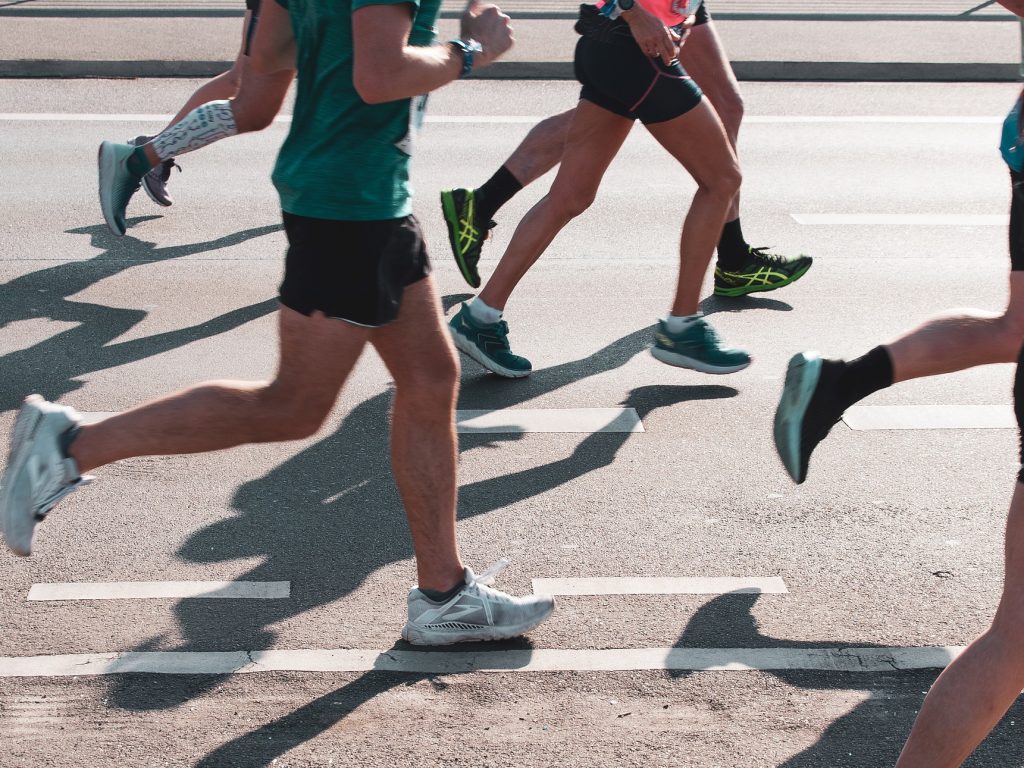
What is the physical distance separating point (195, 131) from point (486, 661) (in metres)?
3.80

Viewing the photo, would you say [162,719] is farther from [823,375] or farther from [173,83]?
[173,83]

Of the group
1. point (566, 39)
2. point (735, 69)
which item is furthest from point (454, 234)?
point (566, 39)

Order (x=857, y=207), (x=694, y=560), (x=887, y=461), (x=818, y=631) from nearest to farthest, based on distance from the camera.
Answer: (x=818, y=631)
(x=694, y=560)
(x=887, y=461)
(x=857, y=207)

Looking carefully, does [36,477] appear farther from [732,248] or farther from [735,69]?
[735,69]

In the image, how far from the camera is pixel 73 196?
7871mm

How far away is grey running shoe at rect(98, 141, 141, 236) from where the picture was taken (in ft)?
20.9

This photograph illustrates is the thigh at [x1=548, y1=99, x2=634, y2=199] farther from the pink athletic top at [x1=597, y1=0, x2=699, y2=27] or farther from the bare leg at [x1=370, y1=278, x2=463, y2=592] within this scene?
the bare leg at [x1=370, y1=278, x2=463, y2=592]

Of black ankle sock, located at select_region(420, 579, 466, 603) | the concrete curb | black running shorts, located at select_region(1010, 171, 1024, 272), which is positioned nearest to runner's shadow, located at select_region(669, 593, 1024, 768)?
black ankle sock, located at select_region(420, 579, 466, 603)

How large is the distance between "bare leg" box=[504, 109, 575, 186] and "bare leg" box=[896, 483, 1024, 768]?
3.88m

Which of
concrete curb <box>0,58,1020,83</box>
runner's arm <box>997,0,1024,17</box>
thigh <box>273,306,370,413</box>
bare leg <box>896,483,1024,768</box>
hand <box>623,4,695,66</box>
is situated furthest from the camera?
concrete curb <box>0,58,1020,83</box>

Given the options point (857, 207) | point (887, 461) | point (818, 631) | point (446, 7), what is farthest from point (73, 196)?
point (446, 7)

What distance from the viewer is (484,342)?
5.35 m

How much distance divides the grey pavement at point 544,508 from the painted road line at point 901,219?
0.31 feet

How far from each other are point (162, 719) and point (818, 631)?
161cm
